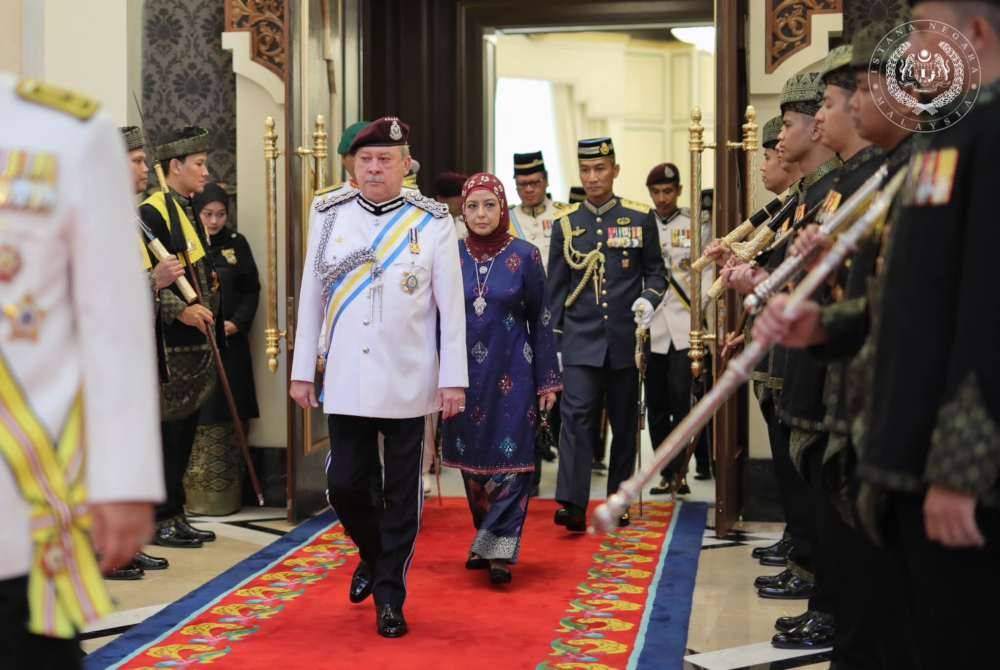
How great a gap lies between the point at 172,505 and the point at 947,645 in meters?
3.72

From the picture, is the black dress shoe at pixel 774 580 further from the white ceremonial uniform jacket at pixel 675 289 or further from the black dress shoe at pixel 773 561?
the white ceremonial uniform jacket at pixel 675 289

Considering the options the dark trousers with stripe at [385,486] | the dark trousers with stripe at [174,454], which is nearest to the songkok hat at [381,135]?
the dark trousers with stripe at [385,486]

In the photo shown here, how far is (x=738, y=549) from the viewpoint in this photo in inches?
202

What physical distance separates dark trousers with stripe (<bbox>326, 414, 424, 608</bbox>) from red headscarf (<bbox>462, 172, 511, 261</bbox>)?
3.31 feet

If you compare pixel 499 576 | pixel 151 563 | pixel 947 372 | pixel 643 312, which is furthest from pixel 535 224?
pixel 947 372

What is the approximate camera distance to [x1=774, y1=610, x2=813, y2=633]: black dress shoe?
3.73 meters

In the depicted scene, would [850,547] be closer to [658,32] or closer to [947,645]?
[947,645]

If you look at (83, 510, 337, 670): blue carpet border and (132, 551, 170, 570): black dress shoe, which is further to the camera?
(132, 551, 170, 570): black dress shoe

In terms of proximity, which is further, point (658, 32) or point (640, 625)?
point (658, 32)

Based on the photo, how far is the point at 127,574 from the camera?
4559 mm

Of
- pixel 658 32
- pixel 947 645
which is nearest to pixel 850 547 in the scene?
pixel 947 645

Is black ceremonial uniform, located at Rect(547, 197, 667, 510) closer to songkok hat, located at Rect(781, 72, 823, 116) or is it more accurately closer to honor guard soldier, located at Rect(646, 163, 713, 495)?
honor guard soldier, located at Rect(646, 163, 713, 495)

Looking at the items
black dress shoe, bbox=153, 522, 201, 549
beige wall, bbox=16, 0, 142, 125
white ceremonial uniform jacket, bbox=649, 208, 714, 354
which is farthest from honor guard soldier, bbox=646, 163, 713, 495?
beige wall, bbox=16, 0, 142, 125

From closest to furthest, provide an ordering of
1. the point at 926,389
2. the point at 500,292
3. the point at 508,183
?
the point at 926,389 < the point at 500,292 < the point at 508,183
